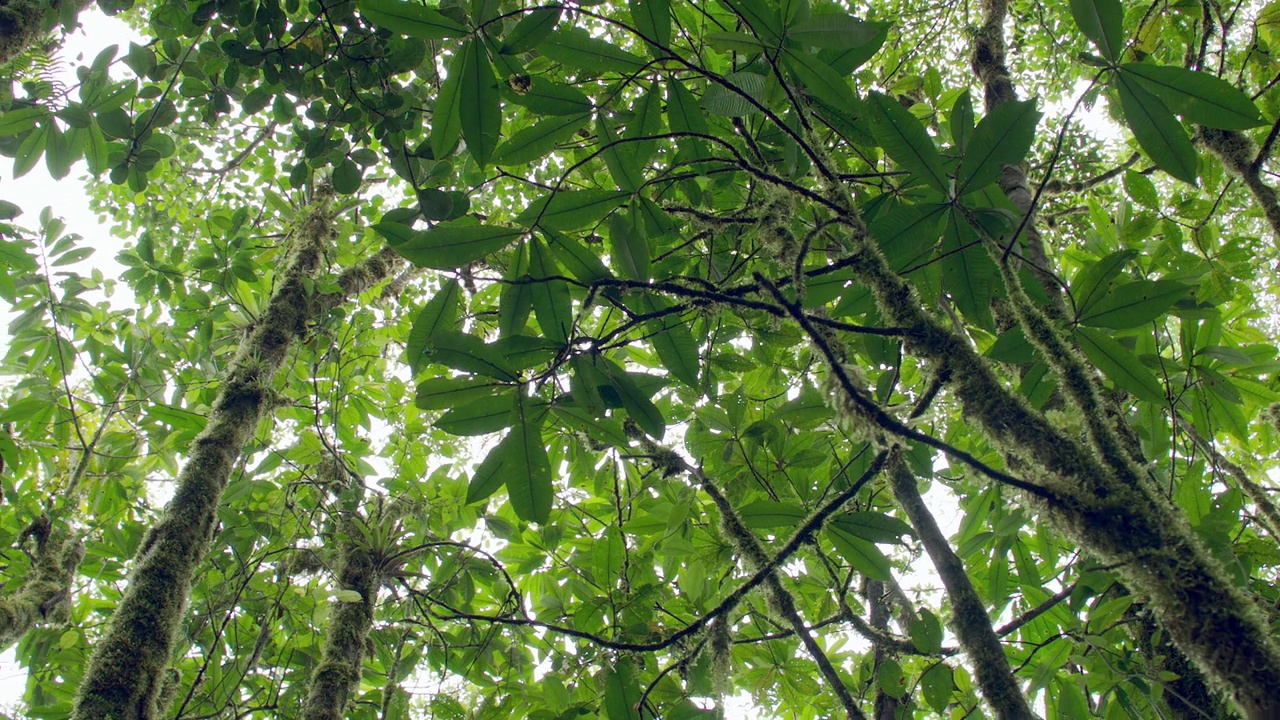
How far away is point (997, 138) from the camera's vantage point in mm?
1080

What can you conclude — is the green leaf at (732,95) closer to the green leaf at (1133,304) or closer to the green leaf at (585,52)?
the green leaf at (585,52)

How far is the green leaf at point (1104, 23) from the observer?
1009 millimetres

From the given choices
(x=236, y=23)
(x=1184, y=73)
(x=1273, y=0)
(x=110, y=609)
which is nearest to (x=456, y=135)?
(x=236, y=23)

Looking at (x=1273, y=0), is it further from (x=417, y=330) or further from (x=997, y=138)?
(x=417, y=330)

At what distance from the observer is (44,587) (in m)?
2.65

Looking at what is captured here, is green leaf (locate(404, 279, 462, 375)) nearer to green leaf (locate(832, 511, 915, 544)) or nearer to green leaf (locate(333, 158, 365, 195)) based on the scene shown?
green leaf (locate(333, 158, 365, 195))

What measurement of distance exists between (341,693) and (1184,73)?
9.04 feet

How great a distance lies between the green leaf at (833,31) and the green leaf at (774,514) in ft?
3.42

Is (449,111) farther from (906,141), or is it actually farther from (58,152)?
(58,152)

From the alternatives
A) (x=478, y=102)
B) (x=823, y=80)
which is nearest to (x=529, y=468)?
(x=478, y=102)

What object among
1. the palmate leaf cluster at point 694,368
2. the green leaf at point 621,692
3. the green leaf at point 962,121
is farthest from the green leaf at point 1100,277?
the green leaf at point 621,692

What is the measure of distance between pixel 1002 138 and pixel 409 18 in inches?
43.4

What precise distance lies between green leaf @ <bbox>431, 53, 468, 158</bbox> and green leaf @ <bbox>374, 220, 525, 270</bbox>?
0.19 metres

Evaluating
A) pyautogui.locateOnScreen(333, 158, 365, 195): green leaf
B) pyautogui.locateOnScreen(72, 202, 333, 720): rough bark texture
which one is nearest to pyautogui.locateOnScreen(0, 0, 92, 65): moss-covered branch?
pyautogui.locateOnScreen(333, 158, 365, 195): green leaf
